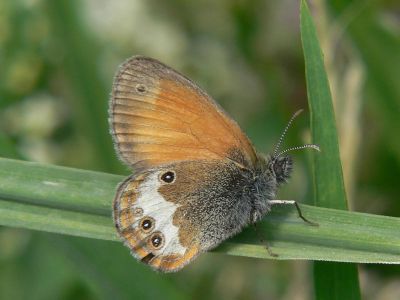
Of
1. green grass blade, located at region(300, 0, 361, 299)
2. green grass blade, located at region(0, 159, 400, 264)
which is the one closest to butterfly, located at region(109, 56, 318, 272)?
green grass blade, located at region(0, 159, 400, 264)

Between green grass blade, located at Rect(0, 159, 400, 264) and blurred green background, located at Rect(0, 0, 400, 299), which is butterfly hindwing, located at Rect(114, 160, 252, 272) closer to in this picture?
green grass blade, located at Rect(0, 159, 400, 264)

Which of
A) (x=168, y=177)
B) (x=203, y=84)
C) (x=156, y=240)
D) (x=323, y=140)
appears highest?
(x=323, y=140)

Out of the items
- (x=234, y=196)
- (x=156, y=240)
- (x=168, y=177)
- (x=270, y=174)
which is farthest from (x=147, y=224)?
(x=270, y=174)

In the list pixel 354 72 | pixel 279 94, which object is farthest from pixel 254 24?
pixel 354 72

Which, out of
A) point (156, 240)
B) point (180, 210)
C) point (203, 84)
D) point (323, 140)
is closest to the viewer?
point (323, 140)

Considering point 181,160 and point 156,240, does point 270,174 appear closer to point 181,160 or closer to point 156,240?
point 181,160
